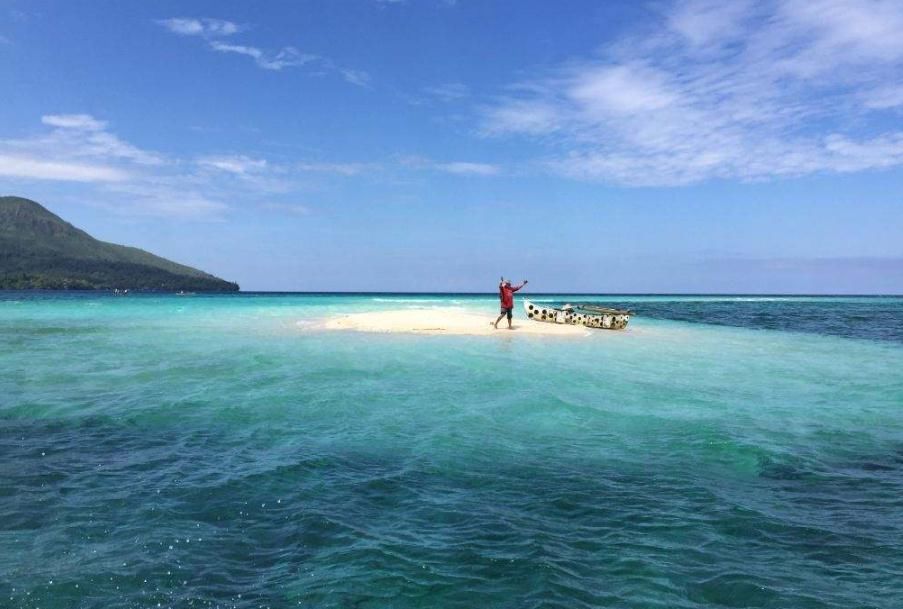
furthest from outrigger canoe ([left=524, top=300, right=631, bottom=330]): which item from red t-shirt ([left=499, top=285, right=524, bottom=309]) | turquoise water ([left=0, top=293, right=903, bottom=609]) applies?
turquoise water ([left=0, top=293, right=903, bottom=609])

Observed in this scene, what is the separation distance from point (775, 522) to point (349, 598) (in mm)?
5376

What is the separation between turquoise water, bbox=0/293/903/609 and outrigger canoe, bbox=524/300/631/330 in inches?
928

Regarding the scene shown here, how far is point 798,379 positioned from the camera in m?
19.7

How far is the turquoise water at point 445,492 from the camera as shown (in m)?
5.64

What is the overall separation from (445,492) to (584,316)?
3662 centimetres

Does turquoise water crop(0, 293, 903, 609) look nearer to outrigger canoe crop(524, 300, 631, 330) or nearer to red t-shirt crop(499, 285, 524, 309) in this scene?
red t-shirt crop(499, 285, 524, 309)

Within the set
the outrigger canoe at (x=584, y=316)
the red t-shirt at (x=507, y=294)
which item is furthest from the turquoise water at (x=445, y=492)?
the outrigger canoe at (x=584, y=316)

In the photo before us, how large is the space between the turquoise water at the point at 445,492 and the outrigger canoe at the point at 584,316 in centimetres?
2357

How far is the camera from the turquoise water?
5.64 meters

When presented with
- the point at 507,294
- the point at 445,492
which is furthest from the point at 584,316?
the point at 445,492

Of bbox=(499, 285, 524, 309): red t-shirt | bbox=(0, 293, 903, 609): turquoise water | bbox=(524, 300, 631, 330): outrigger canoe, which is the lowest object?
bbox=(0, 293, 903, 609): turquoise water

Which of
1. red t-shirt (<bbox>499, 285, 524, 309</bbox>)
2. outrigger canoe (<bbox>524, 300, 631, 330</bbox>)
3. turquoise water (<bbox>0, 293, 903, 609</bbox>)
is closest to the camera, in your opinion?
turquoise water (<bbox>0, 293, 903, 609</bbox>)

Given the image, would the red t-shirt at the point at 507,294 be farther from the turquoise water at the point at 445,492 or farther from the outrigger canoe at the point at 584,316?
the turquoise water at the point at 445,492

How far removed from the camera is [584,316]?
1706 inches
